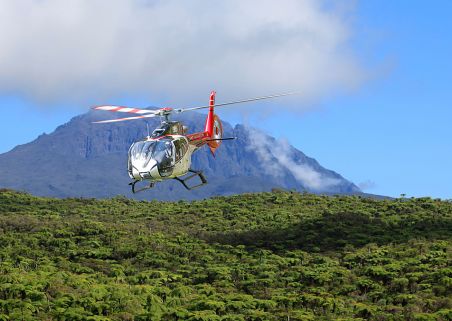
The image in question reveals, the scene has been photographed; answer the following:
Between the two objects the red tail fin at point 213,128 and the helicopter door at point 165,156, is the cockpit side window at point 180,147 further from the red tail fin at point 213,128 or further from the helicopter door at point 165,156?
the red tail fin at point 213,128

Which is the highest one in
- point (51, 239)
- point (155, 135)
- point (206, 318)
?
point (155, 135)

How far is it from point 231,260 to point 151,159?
620 inches

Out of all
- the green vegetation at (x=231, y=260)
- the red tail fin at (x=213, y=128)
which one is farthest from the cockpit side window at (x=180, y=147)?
the green vegetation at (x=231, y=260)

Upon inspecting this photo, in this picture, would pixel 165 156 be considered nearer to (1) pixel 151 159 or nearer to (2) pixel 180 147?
(1) pixel 151 159

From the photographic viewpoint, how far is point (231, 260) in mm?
45312

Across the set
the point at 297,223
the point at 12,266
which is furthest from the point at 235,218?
the point at 12,266

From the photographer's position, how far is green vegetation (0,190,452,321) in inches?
1345

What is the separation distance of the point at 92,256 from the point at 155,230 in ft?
28.2

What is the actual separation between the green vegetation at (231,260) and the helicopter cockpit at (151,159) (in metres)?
5.68

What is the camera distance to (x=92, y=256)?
153 feet

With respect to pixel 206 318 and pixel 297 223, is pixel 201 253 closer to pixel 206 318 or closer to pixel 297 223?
pixel 297 223

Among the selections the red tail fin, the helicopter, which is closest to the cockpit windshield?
the helicopter

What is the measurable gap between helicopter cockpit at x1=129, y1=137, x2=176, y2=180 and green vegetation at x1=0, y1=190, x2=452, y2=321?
223 inches

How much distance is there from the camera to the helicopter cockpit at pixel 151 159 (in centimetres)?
3078
